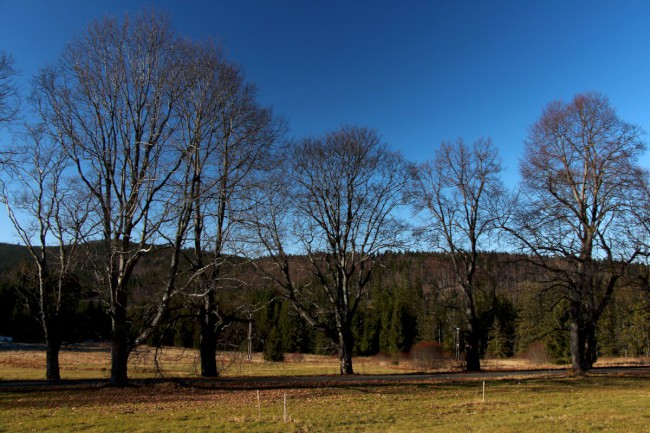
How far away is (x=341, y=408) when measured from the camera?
38.1 ft

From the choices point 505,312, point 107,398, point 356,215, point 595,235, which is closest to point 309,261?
point 356,215

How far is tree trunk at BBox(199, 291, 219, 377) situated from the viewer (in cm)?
1736

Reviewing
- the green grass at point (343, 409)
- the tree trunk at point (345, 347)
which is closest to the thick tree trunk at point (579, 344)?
the green grass at point (343, 409)

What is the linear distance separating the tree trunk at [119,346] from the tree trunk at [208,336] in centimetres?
346

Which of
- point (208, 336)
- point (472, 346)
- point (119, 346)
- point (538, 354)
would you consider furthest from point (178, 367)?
point (538, 354)

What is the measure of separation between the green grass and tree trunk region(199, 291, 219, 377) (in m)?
2.87

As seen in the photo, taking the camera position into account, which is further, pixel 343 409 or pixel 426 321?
pixel 426 321

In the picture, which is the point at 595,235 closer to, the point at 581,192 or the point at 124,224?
the point at 581,192

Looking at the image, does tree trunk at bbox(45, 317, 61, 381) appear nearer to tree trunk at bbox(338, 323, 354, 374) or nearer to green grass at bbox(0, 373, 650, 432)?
green grass at bbox(0, 373, 650, 432)

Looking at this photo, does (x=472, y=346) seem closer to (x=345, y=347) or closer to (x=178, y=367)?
(x=345, y=347)

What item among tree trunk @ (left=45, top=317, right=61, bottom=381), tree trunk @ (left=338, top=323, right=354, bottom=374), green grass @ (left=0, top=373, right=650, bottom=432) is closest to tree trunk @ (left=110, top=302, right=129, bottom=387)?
green grass @ (left=0, top=373, right=650, bottom=432)

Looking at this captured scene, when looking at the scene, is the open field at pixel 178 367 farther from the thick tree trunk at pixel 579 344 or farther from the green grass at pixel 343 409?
the thick tree trunk at pixel 579 344

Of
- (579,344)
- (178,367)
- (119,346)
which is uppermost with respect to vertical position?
(119,346)

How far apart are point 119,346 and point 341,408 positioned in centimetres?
717
